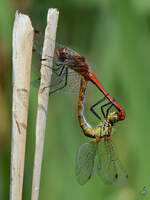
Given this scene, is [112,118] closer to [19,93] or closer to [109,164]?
[109,164]

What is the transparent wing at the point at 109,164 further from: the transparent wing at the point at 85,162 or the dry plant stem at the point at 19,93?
the dry plant stem at the point at 19,93

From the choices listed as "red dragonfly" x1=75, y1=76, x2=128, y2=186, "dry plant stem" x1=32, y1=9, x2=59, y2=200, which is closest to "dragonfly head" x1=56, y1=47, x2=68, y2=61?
"red dragonfly" x1=75, y1=76, x2=128, y2=186

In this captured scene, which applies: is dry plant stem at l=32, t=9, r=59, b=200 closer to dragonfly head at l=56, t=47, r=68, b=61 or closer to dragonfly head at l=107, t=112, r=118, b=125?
dragonfly head at l=56, t=47, r=68, b=61

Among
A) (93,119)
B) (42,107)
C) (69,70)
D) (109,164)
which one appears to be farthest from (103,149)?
(42,107)

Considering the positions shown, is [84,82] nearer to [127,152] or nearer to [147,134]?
[147,134]

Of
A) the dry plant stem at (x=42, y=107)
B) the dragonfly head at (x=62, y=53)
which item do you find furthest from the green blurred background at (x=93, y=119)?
the dry plant stem at (x=42, y=107)
